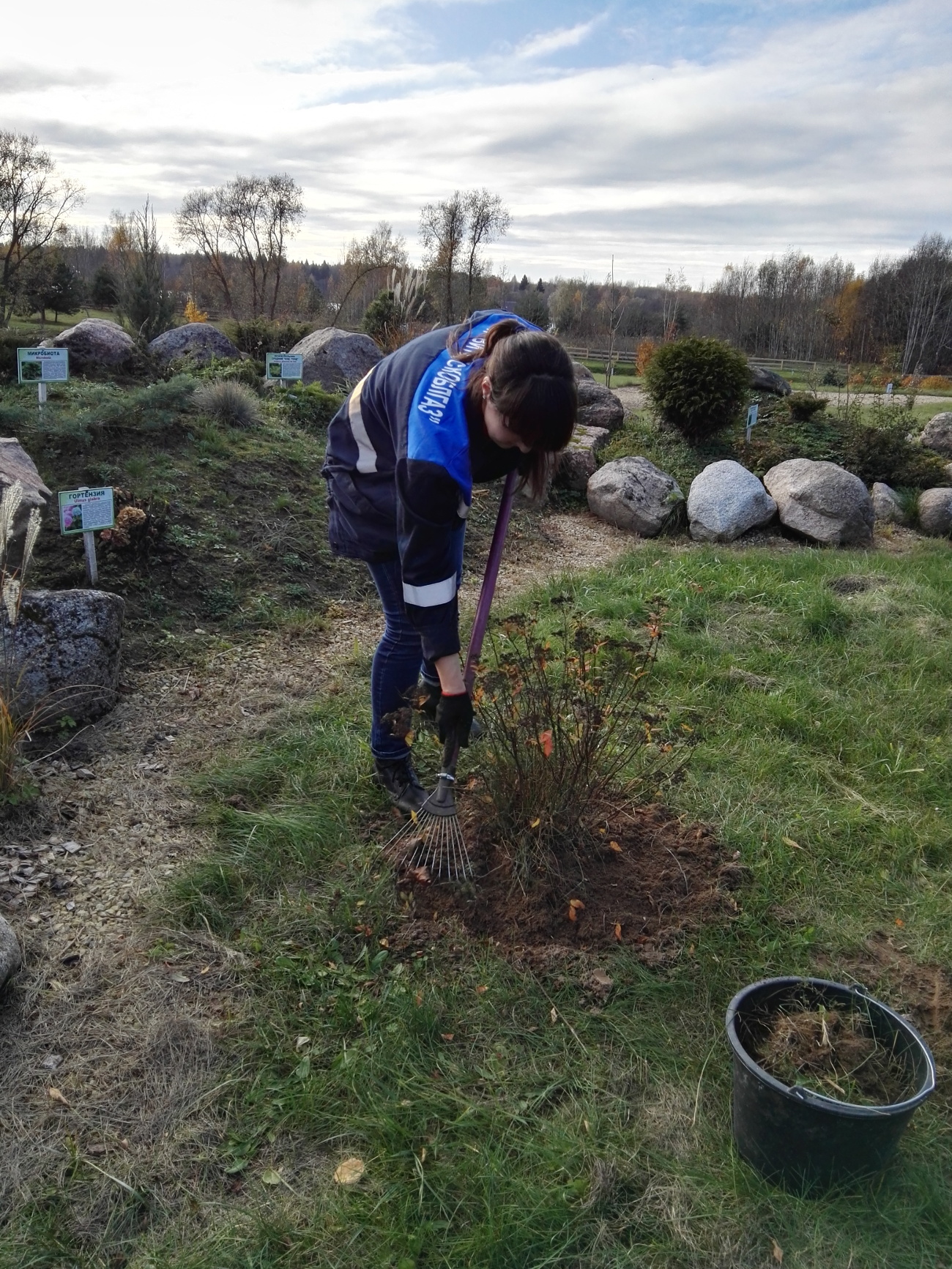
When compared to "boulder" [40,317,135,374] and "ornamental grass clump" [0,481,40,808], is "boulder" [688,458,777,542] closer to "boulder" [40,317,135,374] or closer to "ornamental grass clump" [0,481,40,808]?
"boulder" [40,317,135,374]

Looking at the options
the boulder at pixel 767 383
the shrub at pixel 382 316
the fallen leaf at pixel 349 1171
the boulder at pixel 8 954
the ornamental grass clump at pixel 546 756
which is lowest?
the fallen leaf at pixel 349 1171

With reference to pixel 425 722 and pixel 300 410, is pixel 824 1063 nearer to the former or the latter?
pixel 425 722

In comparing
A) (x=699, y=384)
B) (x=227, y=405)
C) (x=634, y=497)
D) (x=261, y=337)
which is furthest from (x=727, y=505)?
(x=261, y=337)

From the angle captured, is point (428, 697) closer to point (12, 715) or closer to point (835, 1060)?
point (835, 1060)

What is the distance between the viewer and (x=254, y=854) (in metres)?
2.84

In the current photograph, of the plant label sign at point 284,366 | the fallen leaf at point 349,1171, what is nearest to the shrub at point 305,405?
the plant label sign at point 284,366

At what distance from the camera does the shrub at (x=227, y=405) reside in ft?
22.4

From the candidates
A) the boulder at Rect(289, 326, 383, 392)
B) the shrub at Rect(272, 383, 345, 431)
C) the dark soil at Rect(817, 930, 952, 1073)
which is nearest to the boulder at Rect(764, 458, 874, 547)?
the shrub at Rect(272, 383, 345, 431)

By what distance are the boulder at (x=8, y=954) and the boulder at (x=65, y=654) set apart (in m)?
1.16

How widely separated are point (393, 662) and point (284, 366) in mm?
6117

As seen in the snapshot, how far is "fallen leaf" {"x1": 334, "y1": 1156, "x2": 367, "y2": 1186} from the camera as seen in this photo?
188 cm

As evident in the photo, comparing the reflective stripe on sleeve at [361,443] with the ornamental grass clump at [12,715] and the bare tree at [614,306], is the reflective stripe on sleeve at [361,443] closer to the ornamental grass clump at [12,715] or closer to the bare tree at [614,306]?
the ornamental grass clump at [12,715]

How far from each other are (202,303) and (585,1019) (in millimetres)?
28071

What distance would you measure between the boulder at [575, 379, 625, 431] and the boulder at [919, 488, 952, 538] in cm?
349
